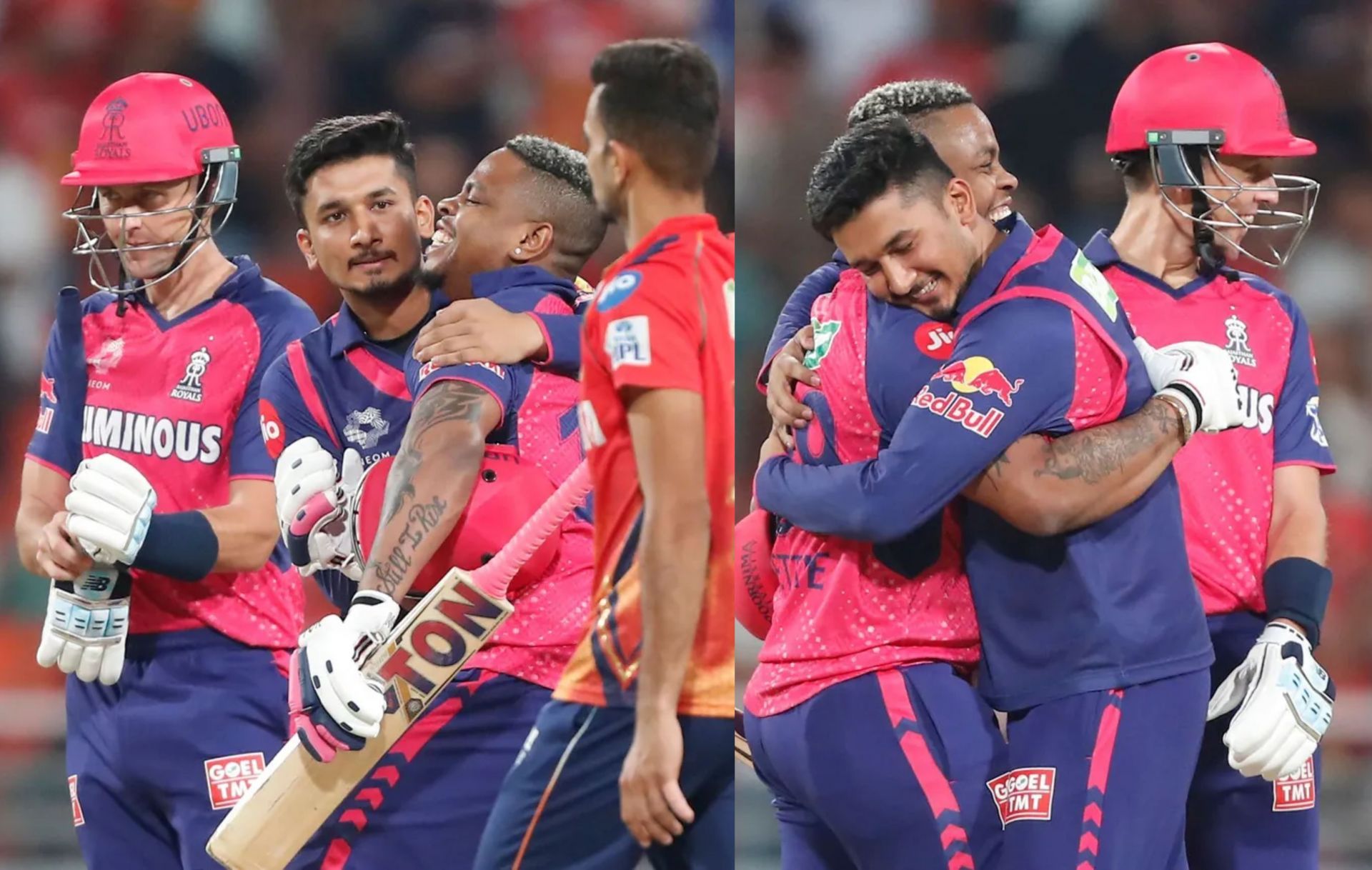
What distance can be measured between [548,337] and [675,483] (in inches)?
20.4

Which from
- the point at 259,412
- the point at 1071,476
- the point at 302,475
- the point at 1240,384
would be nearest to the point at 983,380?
the point at 1071,476

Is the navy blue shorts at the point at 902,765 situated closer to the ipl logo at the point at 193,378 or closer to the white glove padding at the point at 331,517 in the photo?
the white glove padding at the point at 331,517

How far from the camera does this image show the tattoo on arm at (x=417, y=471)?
7.94ft

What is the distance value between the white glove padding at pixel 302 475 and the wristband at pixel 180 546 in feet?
0.82

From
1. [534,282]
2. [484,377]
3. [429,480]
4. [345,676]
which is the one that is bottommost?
[345,676]

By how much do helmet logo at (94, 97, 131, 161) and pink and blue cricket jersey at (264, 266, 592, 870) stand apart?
64cm

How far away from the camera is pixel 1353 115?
614 cm

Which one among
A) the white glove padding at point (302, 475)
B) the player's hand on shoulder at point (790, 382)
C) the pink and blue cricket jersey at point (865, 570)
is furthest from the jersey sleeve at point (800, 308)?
the white glove padding at point (302, 475)

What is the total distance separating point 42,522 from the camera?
316cm

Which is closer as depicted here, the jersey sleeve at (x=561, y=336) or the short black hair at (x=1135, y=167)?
the jersey sleeve at (x=561, y=336)

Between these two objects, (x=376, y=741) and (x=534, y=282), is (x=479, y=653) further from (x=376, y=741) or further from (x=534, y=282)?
(x=534, y=282)

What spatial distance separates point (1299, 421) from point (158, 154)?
6.76ft

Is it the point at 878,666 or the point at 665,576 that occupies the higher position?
the point at 665,576

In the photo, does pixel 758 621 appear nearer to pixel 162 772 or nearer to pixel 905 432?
pixel 905 432
